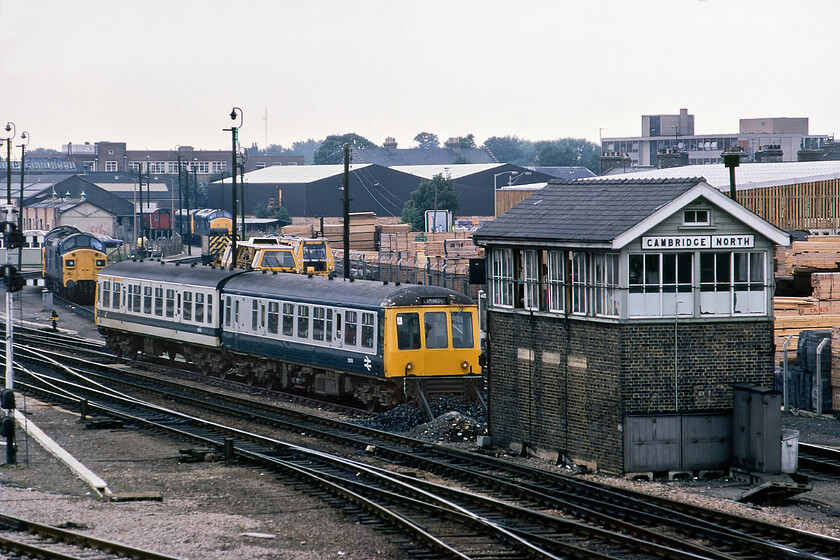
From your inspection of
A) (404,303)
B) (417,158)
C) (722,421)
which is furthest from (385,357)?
(417,158)

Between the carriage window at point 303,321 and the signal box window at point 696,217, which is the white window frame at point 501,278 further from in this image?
the carriage window at point 303,321

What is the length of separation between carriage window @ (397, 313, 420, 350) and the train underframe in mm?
940

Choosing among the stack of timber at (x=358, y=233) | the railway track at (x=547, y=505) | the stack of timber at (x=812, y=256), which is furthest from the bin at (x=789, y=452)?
the stack of timber at (x=358, y=233)

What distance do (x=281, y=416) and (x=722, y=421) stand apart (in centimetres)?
1187

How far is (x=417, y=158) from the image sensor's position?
15712 centimetres

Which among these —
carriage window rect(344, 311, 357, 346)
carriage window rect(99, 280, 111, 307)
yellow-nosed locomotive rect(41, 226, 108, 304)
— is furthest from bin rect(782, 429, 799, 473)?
yellow-nosed locomotive rect(41, 226, 108, 304)

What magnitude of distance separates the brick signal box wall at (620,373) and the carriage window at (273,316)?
1145 centimetres

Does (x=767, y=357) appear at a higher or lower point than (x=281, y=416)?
higher

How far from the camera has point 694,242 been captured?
68.8ft

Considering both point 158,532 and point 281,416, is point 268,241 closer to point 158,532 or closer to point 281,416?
point 281,416

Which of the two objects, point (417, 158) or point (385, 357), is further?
point (417, 158)

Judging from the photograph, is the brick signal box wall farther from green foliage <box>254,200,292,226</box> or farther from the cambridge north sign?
green foliage <box>254,200,292,226</box>

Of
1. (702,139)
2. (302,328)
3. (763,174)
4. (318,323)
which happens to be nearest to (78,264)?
(763,174)

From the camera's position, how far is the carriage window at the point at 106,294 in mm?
43000
